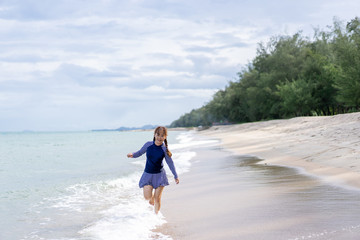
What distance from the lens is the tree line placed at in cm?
3616

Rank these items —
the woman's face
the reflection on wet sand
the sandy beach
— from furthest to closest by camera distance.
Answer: the woman's face → the sandy beach → the reflection on wet sand

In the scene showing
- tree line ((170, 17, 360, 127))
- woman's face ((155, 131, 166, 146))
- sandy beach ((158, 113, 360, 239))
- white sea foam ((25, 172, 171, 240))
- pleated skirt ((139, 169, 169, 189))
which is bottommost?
white sea foam ((25, 172, 171, 240))

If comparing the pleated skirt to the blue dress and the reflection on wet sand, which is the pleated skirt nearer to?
the blue dress

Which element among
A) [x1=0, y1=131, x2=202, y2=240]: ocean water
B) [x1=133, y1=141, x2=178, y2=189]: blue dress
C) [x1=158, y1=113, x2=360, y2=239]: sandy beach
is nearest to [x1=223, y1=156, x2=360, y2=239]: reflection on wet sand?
[x1=158, y1=113, x2=360, y2=239]: sandy beach

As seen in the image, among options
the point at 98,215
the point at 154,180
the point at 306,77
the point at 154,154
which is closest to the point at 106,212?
the point at 98,215

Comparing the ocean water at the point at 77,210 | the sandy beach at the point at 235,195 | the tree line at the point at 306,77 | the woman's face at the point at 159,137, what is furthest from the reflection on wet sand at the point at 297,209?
the tree line at the point at 306,77

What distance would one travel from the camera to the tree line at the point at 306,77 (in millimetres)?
36156

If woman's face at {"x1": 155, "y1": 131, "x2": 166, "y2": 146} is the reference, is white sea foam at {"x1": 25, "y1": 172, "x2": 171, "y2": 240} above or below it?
below

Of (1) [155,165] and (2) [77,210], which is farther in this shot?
(2) [77,210]

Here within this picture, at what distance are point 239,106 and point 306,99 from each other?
29.3 metres

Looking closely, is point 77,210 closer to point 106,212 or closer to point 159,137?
point 106,212

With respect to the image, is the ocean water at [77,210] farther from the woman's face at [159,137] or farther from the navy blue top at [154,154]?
the woman's face at [159,137]

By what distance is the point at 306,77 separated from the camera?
51094mm

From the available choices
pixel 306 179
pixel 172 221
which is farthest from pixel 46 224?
pixel 306 179
